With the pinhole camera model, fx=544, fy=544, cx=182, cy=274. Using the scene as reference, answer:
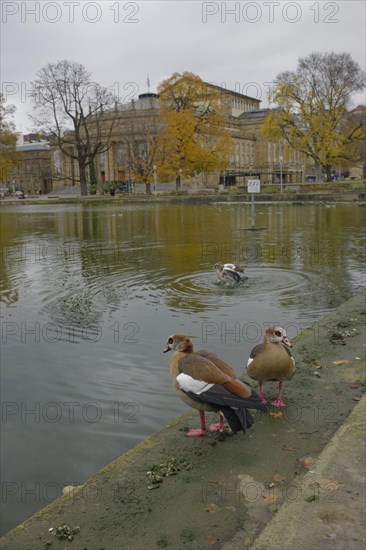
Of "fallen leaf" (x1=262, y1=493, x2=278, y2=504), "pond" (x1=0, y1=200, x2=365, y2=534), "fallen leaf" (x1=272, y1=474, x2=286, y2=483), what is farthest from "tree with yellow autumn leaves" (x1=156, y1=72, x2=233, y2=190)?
"fallen leaf" (x1=262, y1=493, x2=278, y2=504)

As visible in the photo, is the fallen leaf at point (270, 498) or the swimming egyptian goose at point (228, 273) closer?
the fallen leaf at point (270, 498)

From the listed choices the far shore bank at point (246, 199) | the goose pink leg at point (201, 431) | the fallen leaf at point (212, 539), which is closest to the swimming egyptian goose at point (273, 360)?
the goose pink leg at point (201, 431)

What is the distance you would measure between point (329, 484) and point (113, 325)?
5.81 m

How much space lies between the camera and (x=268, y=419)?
4715 mm

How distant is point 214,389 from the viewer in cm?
404

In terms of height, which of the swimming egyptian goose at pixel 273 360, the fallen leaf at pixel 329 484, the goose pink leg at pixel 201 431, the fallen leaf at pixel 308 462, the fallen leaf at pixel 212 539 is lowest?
the fallen leaf at pixel 212 539

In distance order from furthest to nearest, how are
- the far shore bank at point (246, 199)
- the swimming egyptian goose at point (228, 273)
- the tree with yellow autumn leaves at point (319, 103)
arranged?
the tree with yellow autumn leaves at point (319, 103) → the far shore bank at point (246, 199) → the swimming egyptian goose at point (228, 273)

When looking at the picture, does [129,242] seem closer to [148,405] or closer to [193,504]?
[148,405]

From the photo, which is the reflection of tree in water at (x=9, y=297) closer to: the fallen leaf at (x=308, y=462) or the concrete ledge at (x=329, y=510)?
the fallen leaf at (x=308, y=462)

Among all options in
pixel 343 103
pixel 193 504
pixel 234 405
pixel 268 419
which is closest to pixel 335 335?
pixel 268 419

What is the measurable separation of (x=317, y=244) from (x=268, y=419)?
1391 centimetres

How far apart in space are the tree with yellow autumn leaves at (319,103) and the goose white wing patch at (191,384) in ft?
195

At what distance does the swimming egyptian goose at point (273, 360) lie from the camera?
4914 mm

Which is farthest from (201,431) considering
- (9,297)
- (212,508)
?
(9,297)
